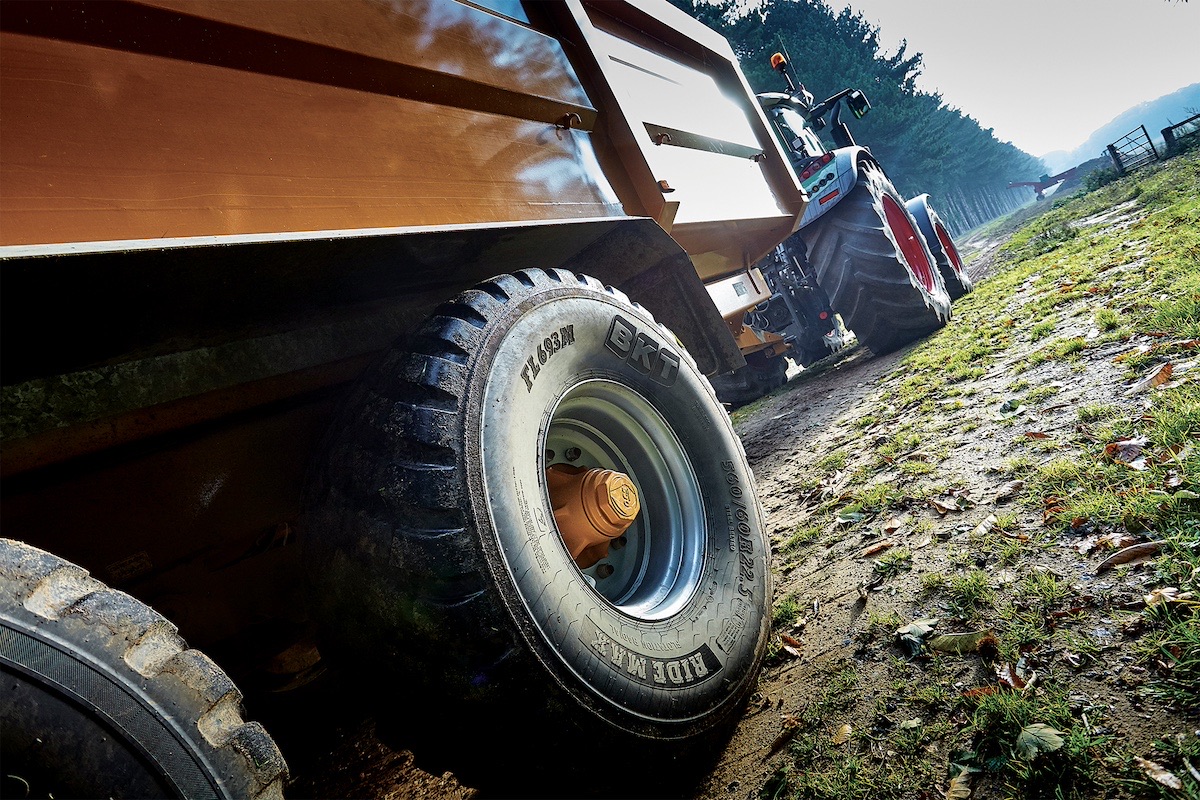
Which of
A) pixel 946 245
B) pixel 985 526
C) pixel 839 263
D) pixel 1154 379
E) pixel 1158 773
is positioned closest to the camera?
pixel 1158 773

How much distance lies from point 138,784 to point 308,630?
101 cm

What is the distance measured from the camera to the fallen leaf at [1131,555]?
5.44ft

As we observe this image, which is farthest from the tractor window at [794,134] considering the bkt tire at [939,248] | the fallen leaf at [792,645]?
the fallen leaf at [792,645]

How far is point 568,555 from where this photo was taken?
4.84 ft

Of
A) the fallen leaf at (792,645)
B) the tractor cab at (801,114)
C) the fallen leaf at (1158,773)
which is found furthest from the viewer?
the tractor cab at (801,114)

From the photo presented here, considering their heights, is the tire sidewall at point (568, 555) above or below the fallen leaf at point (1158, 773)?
above

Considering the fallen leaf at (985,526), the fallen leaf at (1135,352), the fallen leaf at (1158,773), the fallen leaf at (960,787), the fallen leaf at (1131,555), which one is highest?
the fallen leaf at (1135,352)

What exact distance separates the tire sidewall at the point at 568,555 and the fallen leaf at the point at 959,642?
0.47 m

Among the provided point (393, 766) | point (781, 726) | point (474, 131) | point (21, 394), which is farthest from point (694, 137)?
point (393, 766)

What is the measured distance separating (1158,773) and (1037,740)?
0.63ft

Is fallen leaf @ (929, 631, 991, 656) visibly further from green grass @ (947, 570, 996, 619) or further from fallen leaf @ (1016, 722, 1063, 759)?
fallen leaf @ (1016, 722, 1063, 759)

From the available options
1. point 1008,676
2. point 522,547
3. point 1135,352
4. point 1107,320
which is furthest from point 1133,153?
point 522,547

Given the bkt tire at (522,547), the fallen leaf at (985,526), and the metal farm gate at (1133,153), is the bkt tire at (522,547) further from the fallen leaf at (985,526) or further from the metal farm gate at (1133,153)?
the metal farm gate at (1133,153)

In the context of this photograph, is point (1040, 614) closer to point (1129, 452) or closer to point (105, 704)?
point (1129, 452)
